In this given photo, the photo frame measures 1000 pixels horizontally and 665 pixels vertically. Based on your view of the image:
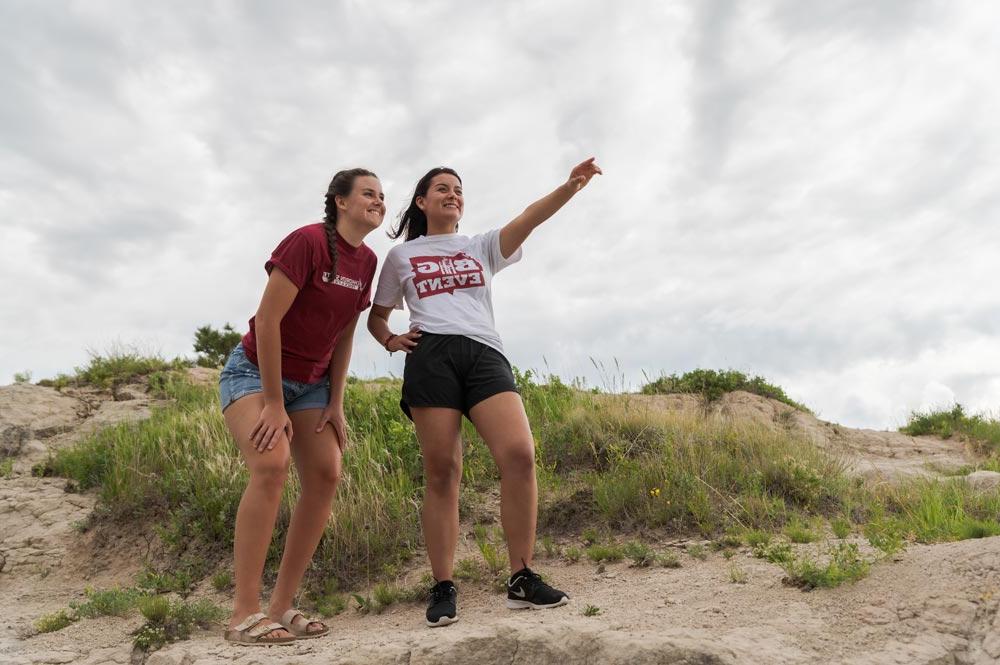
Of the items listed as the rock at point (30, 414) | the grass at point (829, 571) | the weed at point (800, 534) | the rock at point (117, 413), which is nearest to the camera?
the grass at point (829, 571)

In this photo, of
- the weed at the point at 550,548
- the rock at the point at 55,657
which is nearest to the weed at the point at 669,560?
the weed at the point at 550,548

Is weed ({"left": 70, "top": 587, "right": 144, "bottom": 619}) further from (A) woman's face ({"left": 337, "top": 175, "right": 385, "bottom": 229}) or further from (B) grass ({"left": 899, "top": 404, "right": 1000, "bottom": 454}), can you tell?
(B) grass ({"left": 899, "top": 404, "right": 1000, "bottom": 454})

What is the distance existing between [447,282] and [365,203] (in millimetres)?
612

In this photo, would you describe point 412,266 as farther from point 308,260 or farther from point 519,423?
point 519,423

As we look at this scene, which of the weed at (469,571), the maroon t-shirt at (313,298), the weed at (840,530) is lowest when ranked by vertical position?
the weed at (469,571)

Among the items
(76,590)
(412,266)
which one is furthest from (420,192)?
(76,590)

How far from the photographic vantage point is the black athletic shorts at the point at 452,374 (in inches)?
163

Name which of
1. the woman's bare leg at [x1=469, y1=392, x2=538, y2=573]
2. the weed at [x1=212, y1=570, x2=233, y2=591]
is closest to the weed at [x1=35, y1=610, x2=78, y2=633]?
the weed at [x1=212, y1=570, x2=233, y2=591]

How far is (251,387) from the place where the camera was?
4.09 metres

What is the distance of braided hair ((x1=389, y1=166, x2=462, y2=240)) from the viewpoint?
469cm

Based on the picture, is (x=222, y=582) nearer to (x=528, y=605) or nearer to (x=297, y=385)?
(x=297, y=385)

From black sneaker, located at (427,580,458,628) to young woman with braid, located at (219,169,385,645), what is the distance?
690 millimetres

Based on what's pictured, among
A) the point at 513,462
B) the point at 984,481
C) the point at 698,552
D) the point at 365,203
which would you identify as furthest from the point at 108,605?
the point at 984,481

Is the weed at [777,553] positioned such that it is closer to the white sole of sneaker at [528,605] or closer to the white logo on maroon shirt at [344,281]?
the white sole of sneaker at [528,605]
